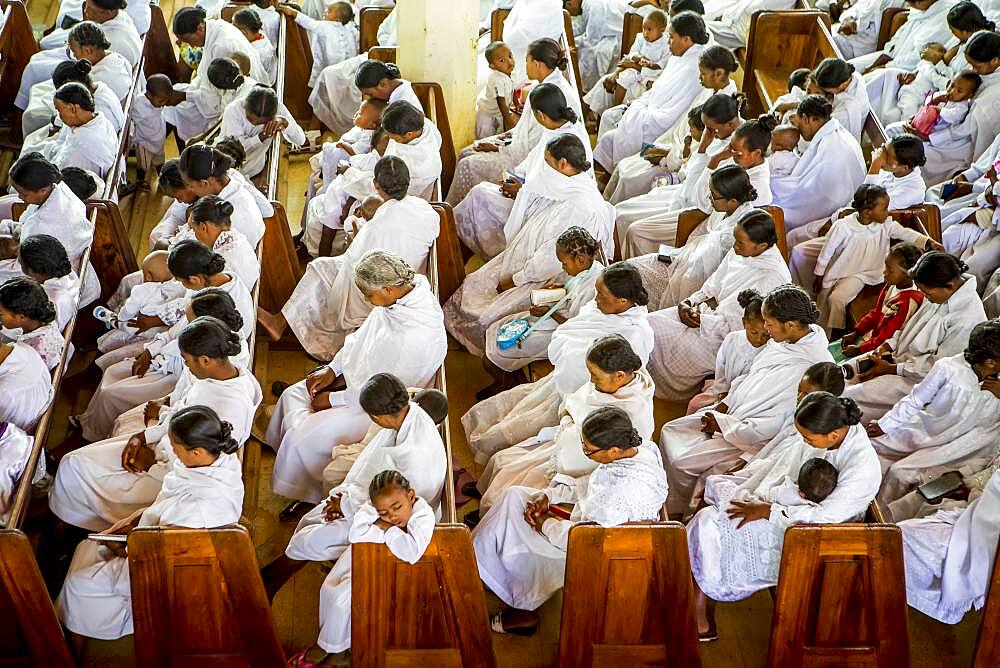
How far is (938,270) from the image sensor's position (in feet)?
17.0

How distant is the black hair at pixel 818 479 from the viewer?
415 centimetres

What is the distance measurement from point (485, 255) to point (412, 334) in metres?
1.97

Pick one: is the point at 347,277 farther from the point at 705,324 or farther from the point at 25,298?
the point at 705,324

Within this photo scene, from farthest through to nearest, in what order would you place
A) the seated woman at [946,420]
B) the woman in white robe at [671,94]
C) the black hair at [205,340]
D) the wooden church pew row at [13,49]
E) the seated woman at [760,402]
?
the wooden church pew row at [13,49]
the woman in white robe at [671,94]
the seated woman at [760,402]
the seated woman at [946,420]
the black hair at [205,340]

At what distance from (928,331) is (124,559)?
11.6ft

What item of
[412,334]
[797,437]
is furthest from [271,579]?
[797,437]

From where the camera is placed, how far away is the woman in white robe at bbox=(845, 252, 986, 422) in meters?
5.17

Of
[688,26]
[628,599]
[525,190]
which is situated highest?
[688,26]

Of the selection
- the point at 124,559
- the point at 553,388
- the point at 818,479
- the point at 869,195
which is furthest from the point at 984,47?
the point at 124,559

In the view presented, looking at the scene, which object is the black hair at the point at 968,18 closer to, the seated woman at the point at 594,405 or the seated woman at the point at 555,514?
the seated woman at the point at 594,405

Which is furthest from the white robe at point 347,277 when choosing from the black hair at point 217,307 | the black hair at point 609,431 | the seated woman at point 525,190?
the black hair at point 609,431

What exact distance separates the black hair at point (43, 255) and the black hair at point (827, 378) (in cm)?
322

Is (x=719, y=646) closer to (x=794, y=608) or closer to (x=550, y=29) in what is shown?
(x=794, y=608)

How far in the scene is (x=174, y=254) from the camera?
4992 millimetres
